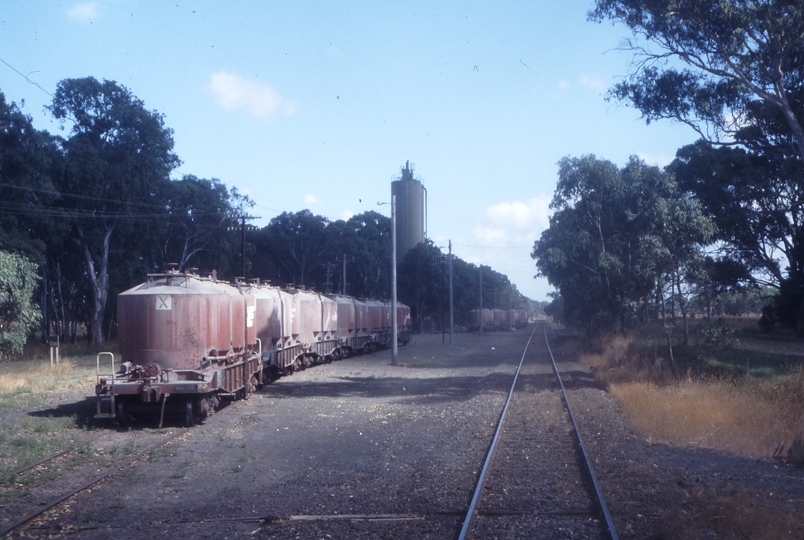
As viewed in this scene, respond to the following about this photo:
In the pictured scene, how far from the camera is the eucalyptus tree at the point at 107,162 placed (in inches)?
1540

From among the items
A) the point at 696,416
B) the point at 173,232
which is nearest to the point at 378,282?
the point at 173,232

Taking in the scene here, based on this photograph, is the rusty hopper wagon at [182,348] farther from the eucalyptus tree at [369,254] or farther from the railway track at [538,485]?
the eucalyptus tree at [369,254]

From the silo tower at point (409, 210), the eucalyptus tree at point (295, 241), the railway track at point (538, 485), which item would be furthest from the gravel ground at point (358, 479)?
the silo tower at point (409, 210)

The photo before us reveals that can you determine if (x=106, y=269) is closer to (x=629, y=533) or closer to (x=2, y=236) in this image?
(x=2, y=236)

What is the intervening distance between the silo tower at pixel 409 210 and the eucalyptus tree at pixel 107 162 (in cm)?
4741

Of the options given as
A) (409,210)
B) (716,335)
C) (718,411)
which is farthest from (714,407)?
(409,210)

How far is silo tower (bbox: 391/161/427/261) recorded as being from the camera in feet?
292

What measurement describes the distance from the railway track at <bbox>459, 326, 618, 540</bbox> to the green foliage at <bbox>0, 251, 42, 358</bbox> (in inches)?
842

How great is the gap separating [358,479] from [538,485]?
94.9 inches

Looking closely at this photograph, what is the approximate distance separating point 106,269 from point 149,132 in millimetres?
9551

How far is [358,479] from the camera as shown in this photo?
9.28 metres

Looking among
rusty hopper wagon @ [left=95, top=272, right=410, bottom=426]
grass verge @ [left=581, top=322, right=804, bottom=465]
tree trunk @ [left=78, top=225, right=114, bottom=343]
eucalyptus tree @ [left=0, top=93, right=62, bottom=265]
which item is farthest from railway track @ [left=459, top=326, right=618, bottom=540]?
tree trunk @ [left=78, top=225, right=114, bottom=343]

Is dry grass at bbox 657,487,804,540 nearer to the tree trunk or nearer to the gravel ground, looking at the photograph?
the gravel ground

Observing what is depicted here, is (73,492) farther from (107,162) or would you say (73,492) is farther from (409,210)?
(409,210)
